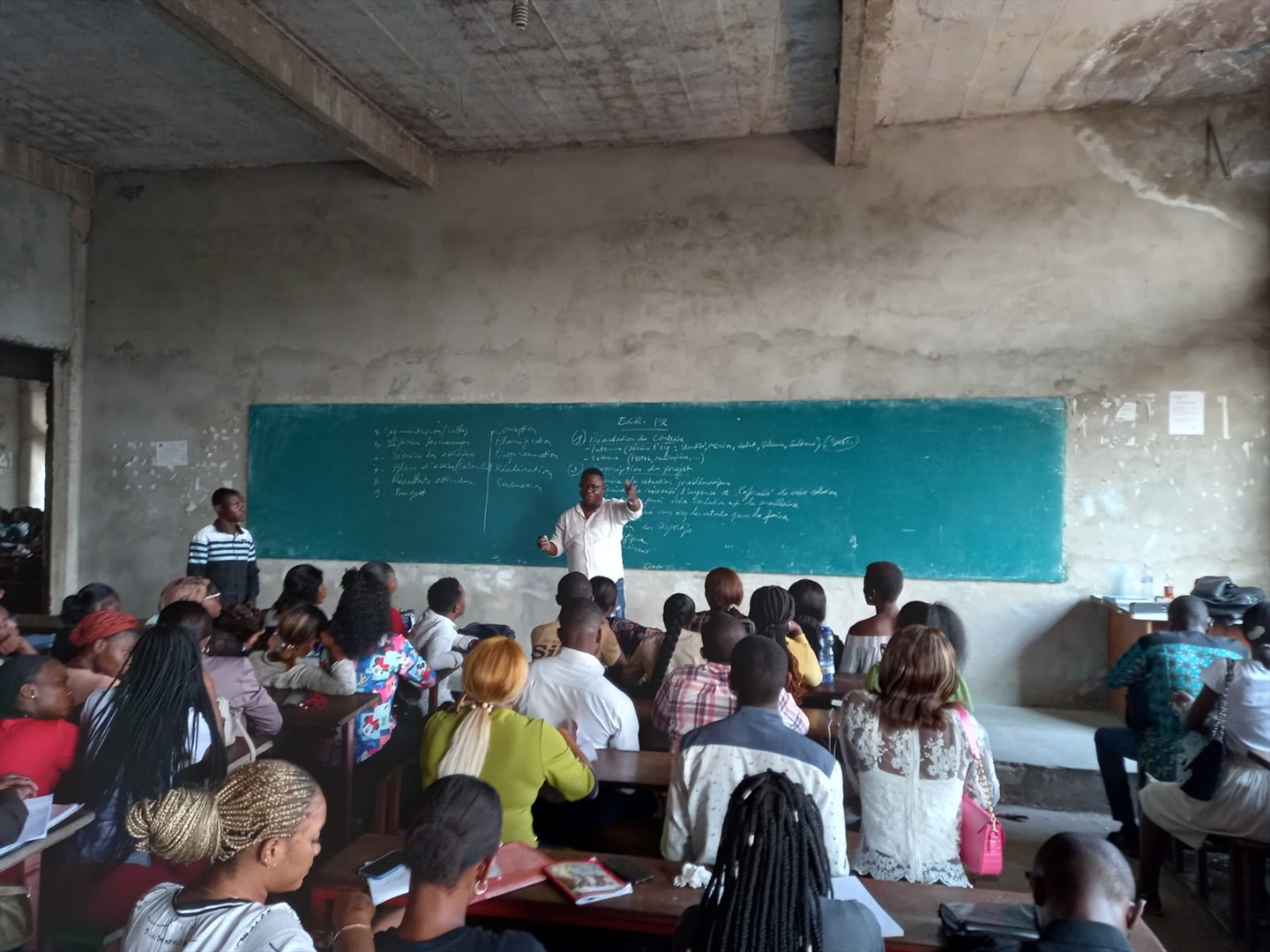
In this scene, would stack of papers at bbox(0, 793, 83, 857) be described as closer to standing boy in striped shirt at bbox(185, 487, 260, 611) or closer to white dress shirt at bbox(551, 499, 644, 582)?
standing boy in striped shirt at bbox(185, 487, 260, 611)

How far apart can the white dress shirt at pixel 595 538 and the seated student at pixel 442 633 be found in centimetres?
125

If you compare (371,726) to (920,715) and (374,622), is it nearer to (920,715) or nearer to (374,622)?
(374,622)

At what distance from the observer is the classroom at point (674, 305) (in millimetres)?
4691

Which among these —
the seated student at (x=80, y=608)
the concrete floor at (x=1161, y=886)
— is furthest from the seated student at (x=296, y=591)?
the concrete floor at (x=1161, y=886)

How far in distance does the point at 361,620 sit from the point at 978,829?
213 centimetres

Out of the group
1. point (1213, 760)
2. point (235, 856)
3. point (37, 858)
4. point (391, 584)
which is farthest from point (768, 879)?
point (391, 584)

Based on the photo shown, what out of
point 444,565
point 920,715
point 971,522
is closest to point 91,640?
point 920,715

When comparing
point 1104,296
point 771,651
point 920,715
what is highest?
point 1104,296

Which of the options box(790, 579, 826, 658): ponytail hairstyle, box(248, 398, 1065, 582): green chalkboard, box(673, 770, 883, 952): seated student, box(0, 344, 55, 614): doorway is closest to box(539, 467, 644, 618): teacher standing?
box(248, 398, 1065, 582): green chalkboard

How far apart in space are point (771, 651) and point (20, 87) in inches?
227

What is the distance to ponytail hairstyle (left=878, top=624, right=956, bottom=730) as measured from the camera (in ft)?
6.94

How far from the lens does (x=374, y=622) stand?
328 centimetres

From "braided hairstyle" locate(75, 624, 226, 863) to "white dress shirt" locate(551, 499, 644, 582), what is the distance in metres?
2.98

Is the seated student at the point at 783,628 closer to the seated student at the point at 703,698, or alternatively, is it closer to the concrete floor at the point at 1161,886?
the seated student at the point at 703,698
